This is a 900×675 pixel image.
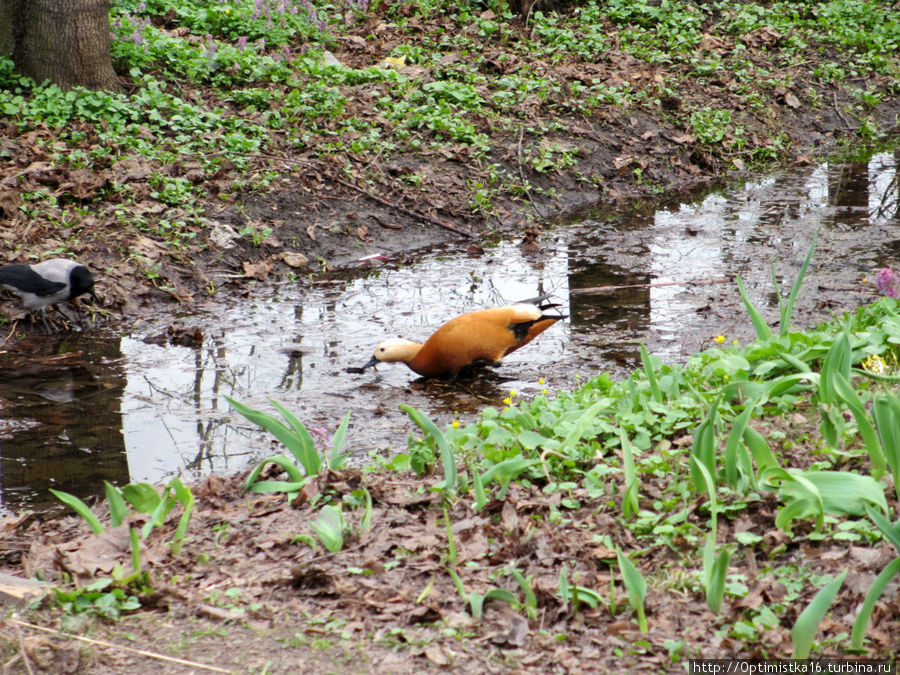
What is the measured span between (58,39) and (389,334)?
4884mm

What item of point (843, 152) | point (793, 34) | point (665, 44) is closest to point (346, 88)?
point (665, 44)

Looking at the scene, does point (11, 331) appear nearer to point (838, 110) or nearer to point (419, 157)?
point (419, 157)

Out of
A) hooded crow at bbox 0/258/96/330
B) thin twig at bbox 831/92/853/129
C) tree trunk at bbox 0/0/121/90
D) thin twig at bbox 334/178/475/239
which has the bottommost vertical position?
hooded crow at bbox 0/258/96/330

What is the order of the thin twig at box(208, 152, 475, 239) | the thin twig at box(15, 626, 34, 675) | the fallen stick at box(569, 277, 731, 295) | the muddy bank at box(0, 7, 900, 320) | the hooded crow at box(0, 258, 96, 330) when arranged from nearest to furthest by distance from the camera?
1. the thin twig at box(15, 626, 34, 675)
2. the hooded crow at box(0, 258, 96, 330)
3. the fallen stick at box(569, 277, 731, 295)
4. the muddy bank at box(0, 7, 900, 320)
5. the thin twig at box(208, 152, 475, 239)

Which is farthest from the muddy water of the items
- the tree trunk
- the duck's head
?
the tree trunk

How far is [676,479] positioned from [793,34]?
1162cm

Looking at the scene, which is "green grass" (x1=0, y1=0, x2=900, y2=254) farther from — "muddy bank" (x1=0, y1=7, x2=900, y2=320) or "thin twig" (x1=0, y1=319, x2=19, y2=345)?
"thin twig" (x1=0, y1=319, x2=19, y2=345)

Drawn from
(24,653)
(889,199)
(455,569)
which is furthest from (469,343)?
(889,199)

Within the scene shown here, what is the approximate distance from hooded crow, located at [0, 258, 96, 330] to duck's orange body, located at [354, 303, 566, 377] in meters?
2.10

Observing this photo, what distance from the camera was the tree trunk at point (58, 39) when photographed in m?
8.05

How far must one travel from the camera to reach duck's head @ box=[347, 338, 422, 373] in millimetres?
5117

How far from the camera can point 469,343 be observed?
4965 mm

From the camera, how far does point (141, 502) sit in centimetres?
304

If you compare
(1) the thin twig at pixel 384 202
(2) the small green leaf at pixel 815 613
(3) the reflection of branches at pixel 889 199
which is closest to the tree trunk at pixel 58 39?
(1) the thin twig at pixel 384 202
